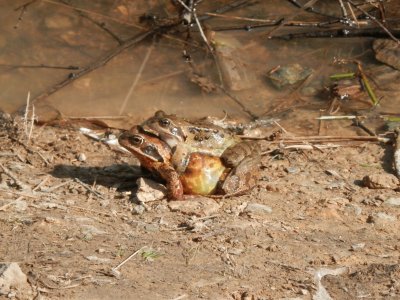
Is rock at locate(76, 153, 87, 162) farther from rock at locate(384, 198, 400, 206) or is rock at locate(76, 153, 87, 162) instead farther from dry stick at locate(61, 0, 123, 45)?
dry stick at locate(61, 0, 123, 45)

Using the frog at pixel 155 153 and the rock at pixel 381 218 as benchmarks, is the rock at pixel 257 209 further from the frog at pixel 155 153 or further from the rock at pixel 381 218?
the rock at pixel 381 218

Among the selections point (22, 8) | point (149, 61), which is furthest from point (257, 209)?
point (22, 8)

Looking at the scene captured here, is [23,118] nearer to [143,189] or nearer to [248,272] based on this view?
[143,189]

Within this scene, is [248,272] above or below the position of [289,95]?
below

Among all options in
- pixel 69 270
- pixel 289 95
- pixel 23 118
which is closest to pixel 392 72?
pixel 289 95

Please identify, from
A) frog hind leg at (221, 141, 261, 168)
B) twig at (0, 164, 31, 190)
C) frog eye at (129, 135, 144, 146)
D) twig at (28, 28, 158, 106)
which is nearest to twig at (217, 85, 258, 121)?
twig at (28, 28, 158, 106)

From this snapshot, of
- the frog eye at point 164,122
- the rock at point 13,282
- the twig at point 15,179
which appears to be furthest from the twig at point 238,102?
the rock at point 13,282
